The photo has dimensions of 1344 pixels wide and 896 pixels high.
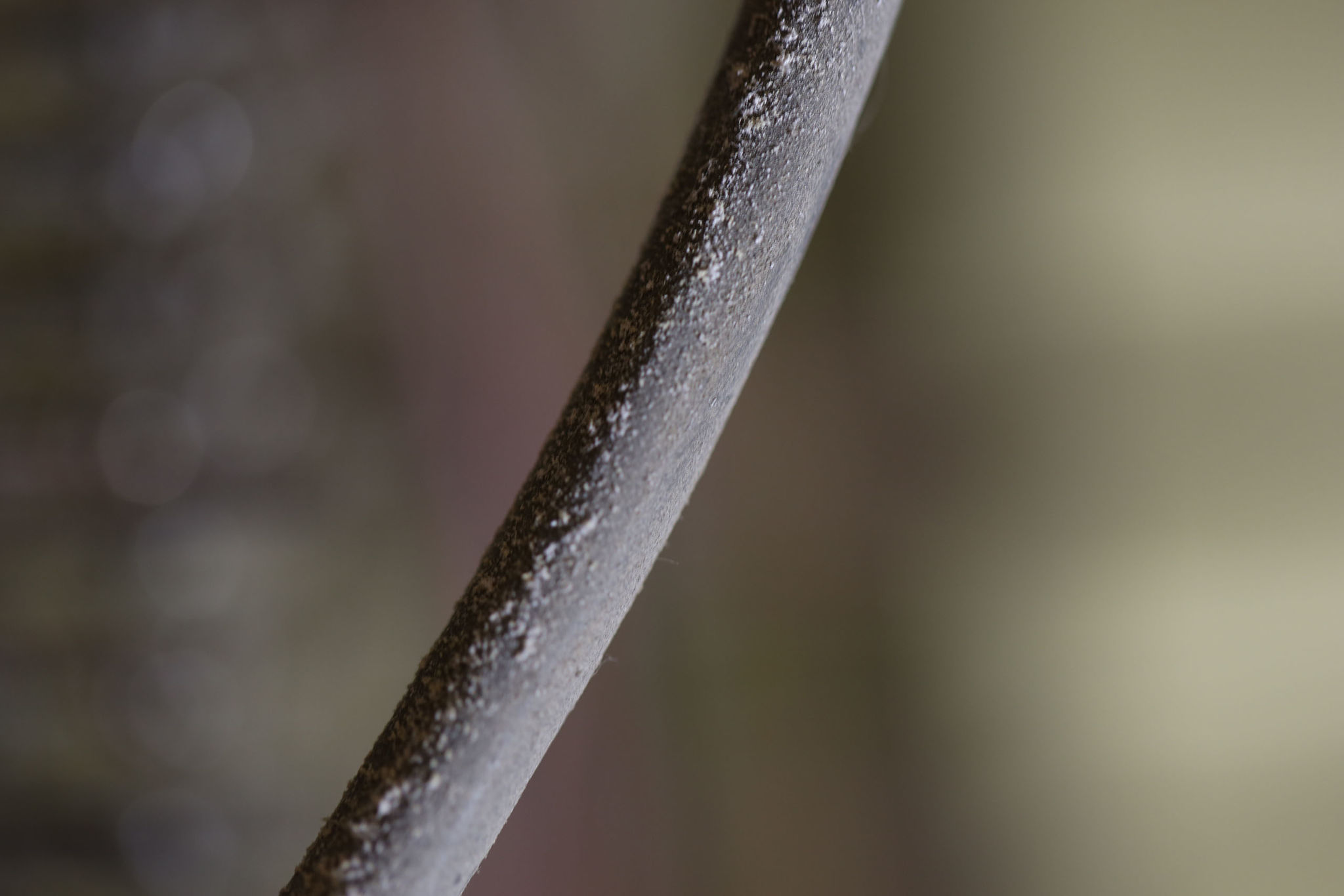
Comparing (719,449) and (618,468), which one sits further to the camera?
(719,449)

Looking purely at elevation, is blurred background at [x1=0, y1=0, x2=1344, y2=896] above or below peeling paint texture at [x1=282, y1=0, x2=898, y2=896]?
below

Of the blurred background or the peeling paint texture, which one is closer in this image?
the peeling paint texture

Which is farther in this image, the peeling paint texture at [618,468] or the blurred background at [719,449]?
the blurred background at [719,449]

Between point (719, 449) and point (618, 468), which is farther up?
point (618, 468)

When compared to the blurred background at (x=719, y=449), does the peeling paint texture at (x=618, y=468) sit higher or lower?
higher

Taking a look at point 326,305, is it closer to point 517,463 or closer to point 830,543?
point 517,463
